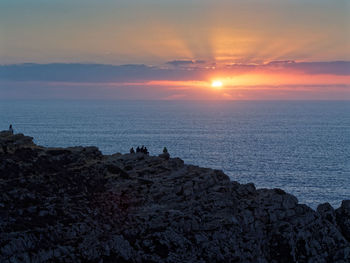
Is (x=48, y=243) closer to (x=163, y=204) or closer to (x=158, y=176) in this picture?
(x=163, y=204)

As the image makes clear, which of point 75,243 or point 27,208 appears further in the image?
point 27,208

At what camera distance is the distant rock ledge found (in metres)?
33.5

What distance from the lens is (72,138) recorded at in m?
186

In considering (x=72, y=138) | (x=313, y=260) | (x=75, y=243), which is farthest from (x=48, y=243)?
(x=72, y=138)

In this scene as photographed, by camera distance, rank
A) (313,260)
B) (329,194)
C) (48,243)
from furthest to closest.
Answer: (329,194) → (313,260) → (48,243)

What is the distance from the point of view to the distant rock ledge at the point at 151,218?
33.5 m

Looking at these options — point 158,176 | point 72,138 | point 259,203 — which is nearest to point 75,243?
point 158,176

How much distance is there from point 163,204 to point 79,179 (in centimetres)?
947

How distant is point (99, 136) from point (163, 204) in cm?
15879

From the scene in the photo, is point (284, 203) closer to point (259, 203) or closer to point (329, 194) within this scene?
point (259, 203)

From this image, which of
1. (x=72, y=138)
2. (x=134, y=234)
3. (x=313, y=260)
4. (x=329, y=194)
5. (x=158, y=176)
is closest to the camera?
(x=134, y=234)

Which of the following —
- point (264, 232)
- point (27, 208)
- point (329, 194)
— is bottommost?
point (329, 194)

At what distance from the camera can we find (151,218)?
122 feet

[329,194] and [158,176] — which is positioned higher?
[158,176]
